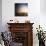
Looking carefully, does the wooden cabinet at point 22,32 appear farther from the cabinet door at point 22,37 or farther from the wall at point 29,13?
the wall at point 29,13

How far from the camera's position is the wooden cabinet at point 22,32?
589cm

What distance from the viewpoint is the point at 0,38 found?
4434 mm

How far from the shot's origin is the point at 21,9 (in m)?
6.01

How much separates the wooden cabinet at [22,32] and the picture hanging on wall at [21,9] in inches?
→ 19.1

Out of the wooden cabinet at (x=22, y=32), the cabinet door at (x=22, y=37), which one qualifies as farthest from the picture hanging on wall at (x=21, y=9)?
the cabinet door at (x=22, y=37)

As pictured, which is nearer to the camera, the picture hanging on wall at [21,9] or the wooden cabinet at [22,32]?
the wooden cabinet at [22,32]

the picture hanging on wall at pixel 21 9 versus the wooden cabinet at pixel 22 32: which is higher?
the picture hanging on wall at pixel 21 9

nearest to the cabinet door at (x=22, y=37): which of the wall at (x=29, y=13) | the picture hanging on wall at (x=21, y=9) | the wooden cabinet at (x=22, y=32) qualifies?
the wooden cabinet at (x=22, y=32)

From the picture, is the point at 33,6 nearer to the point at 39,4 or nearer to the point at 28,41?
the point at 39,4

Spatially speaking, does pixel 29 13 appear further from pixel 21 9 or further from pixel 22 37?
pixel 22 37

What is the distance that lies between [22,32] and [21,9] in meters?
0.99

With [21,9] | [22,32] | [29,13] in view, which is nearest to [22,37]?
[22,32]

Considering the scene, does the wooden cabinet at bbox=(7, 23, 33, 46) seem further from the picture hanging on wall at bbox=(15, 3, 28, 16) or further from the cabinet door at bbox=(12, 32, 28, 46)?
the picture hanging on wall at bbox=(15, 3, 28, 16)

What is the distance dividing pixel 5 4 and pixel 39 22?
1.67m
